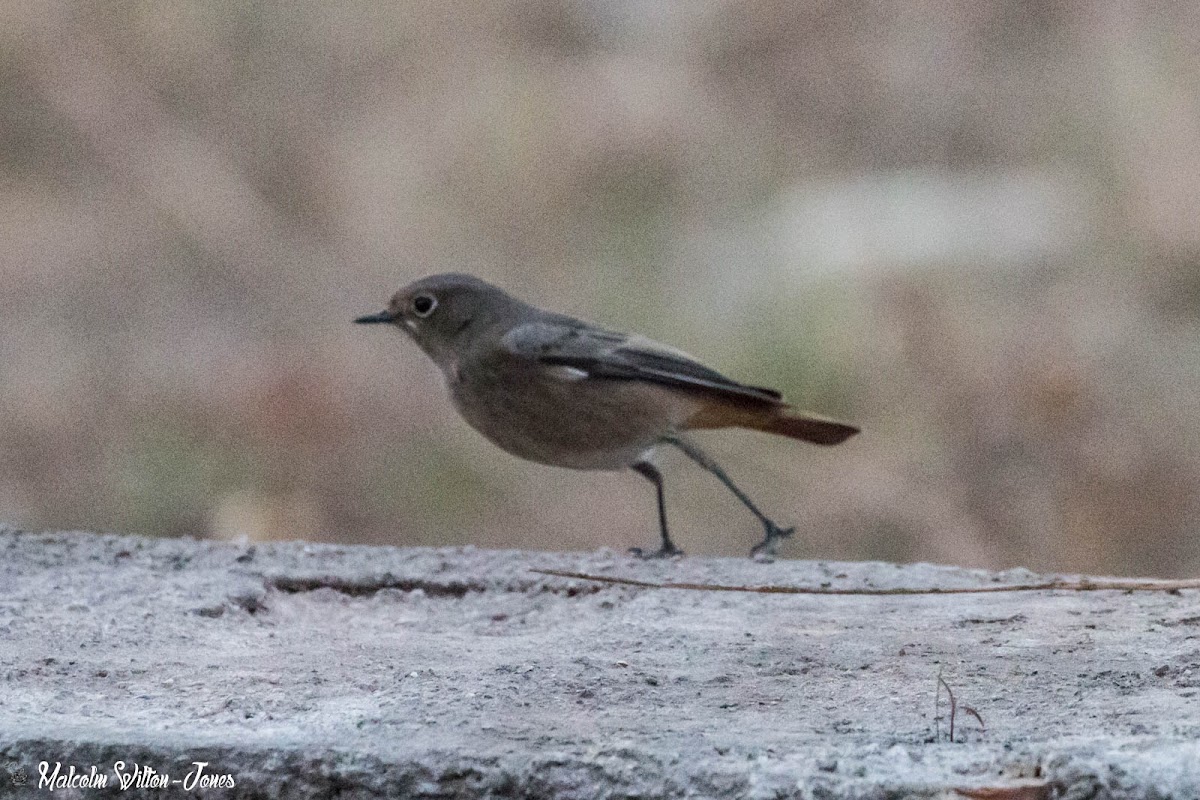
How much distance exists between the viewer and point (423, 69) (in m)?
9.84

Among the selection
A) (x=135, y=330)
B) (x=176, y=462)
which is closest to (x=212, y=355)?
(x=135, y=330)

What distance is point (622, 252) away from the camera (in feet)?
28.5

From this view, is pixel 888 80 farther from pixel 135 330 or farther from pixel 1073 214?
pixel 135 330

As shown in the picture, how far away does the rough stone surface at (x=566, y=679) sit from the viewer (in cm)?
225

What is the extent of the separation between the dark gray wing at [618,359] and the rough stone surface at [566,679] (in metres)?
1.33

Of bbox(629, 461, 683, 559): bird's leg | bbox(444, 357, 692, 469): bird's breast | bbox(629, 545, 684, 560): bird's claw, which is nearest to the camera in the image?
bbox(629, 545, 684, 560): bird's claw

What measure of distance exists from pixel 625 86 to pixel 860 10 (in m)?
1.46

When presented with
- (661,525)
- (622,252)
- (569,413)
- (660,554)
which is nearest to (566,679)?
(660,554)

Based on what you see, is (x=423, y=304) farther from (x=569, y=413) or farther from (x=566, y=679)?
(x=566, y=679)

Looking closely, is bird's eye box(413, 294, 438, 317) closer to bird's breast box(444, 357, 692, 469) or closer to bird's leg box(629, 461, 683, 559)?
bird's breast box(444, 357, 692, 469)

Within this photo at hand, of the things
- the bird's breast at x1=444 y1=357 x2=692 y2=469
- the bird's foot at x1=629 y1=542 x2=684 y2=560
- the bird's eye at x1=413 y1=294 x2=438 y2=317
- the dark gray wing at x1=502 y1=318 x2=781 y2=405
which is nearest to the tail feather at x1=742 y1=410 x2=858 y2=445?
the dark gray wing at x1=502 y1=318 x2=781 y2=405

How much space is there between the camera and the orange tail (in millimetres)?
5453

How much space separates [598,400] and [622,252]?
3338mm

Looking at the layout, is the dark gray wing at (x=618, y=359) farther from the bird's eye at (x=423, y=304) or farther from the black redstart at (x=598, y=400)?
the bird's eye at (x=423, y=304)
